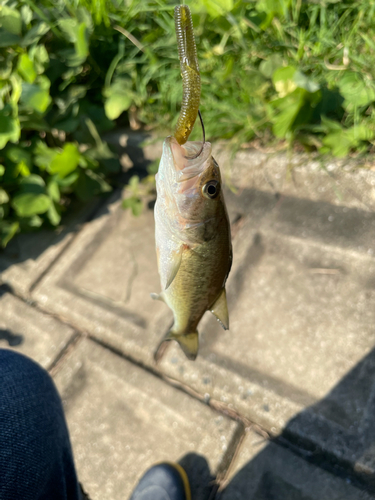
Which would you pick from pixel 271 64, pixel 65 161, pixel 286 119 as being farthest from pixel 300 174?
pixel 65 161

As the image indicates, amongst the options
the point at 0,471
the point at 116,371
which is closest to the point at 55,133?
the point at 116,371

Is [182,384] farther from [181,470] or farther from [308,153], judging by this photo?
[308,153]

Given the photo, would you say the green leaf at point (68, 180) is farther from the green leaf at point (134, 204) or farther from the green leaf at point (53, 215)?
the green leaf at point (134, 204)

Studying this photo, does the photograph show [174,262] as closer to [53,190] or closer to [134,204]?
[134,204]

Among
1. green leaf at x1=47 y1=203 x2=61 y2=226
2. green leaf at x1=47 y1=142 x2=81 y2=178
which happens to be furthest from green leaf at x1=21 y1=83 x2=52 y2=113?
green leaf at x1=47 y1=203 x2=61 y2=226

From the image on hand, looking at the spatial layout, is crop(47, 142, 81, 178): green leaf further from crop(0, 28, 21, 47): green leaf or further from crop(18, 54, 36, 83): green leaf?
crop(0, 28, 21, 47): green leaf
